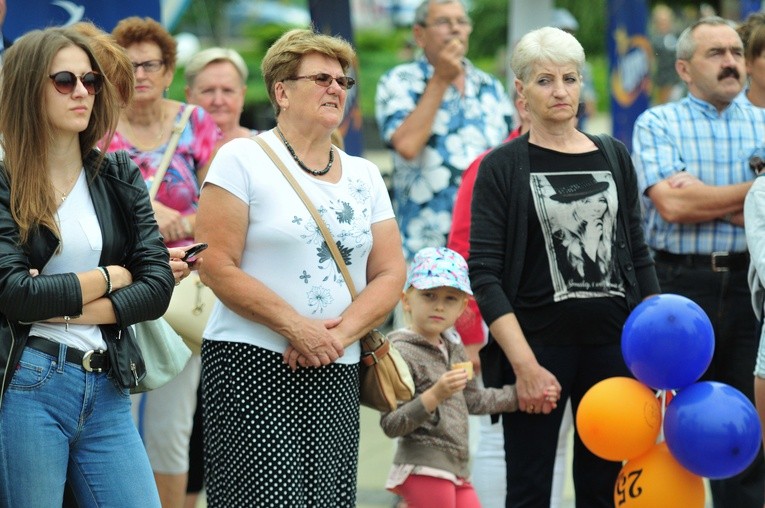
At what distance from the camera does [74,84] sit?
3703 mm

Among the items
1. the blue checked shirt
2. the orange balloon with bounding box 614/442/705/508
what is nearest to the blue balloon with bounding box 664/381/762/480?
the orange balloon with bounding box 614/442/705/508

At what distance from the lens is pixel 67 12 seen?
616 centimetres

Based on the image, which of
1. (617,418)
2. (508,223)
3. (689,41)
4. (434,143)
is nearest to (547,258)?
(508,223)

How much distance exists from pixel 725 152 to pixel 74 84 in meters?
3.06

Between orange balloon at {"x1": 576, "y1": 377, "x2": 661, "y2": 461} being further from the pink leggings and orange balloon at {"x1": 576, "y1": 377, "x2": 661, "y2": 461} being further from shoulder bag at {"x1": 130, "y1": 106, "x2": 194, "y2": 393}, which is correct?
shoulder bag at {"x1": 130, "y1": 106, "x2": 194, "y2": 393}

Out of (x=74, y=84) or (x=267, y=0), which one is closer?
(x=74, y=84)

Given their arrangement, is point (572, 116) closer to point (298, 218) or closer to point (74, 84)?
point (298, 218)

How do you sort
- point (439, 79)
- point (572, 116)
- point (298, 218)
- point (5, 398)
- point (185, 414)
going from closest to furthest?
point (5, 398), point (298, 218), point (572, 116), point (185, 414), point (439, 79)

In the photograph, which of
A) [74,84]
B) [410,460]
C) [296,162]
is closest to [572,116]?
[296,162]

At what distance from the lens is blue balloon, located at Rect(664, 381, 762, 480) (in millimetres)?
4344

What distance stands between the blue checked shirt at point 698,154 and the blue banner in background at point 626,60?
182 inches

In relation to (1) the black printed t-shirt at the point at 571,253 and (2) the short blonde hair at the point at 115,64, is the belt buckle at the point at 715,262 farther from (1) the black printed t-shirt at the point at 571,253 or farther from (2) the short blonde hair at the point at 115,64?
(2) the short blonde hair at the point at 115,64

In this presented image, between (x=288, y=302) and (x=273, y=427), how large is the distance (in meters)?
0.43

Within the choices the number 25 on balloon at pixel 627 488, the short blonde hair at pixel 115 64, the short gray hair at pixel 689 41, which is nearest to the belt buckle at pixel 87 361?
the short blonde hair at pixel 115 64
